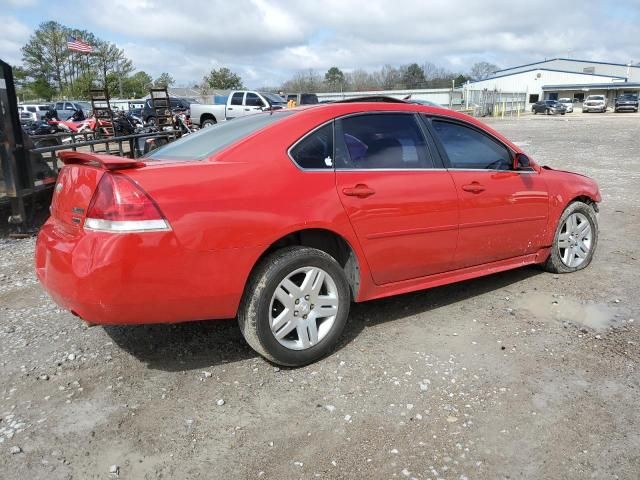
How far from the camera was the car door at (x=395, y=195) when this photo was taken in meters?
3.50

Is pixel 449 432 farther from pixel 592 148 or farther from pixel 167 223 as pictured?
pixel 592 148

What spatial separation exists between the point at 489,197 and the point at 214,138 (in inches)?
84.8

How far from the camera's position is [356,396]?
10.0 ft

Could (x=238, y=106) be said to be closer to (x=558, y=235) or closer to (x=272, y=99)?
(x=272, y=99)

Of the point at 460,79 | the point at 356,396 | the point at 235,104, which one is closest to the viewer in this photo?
the point at 356,396

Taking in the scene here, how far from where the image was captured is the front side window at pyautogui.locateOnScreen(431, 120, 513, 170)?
408 centimetres

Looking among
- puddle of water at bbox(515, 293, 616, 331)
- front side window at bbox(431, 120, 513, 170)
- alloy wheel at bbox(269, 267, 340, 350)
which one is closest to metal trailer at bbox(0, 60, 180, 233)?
alloy wheel at bbox(269, 267, 340, 350)

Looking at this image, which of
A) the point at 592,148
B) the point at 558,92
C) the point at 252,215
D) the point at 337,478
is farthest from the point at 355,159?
the point at 558,92

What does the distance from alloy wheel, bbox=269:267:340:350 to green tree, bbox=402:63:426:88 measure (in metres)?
98.2

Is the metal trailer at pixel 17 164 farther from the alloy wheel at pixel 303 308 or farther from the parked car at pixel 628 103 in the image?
the parked car at pixel 628 103

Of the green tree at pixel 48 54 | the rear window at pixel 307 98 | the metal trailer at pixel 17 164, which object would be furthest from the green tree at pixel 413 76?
the metal trailer at pixel 17 164

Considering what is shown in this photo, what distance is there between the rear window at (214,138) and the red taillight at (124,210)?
1.92 ft

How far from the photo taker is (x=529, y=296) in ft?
14.9

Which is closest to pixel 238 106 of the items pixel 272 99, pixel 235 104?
pixel 235 104
